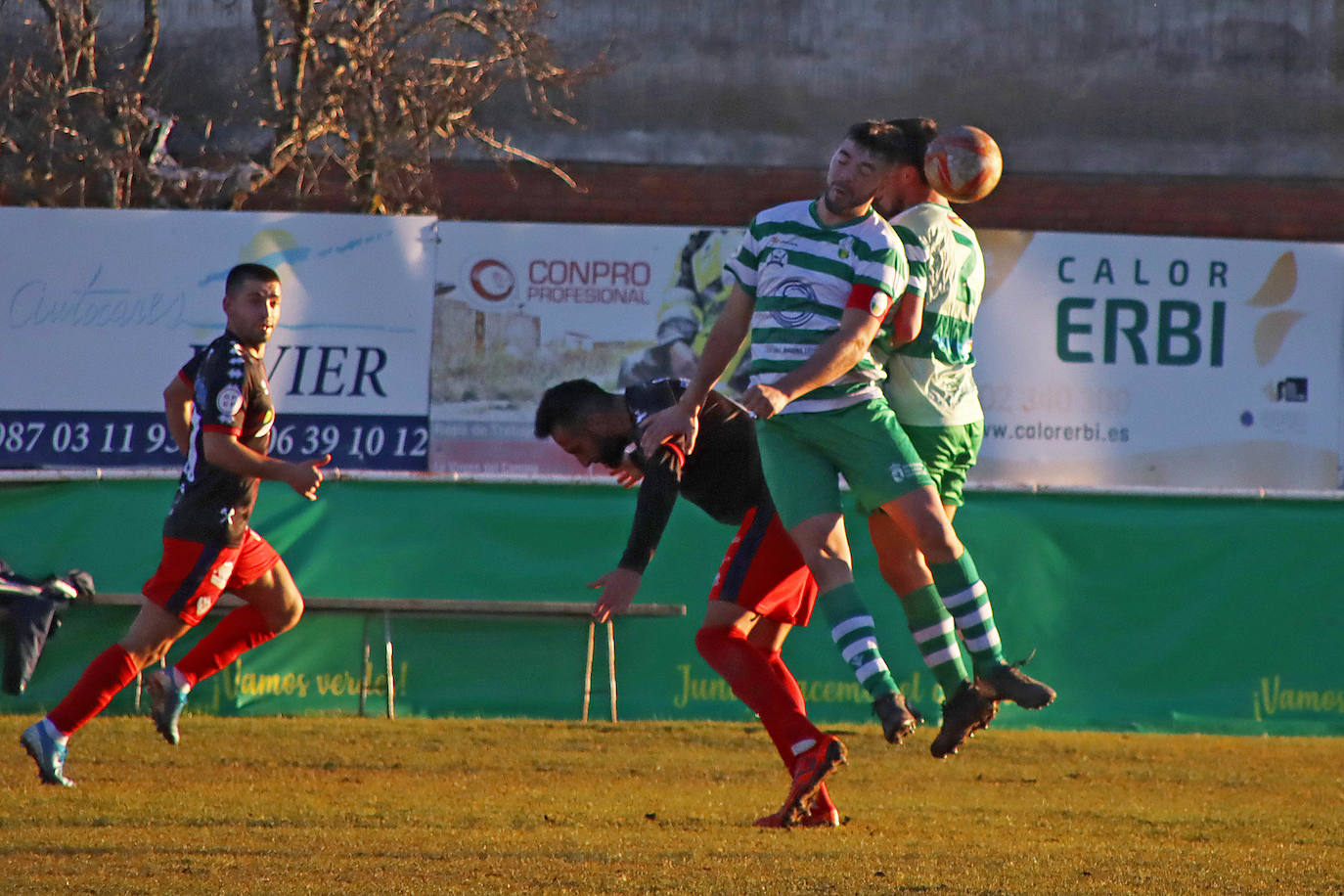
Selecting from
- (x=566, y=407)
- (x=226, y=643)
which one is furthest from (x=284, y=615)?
(x=566, y=407)

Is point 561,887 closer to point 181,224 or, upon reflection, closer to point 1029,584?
point 1029,584

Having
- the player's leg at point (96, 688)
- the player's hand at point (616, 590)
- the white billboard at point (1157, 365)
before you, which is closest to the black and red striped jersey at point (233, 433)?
the player's leg at point (96, 688)

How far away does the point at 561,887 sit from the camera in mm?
4977

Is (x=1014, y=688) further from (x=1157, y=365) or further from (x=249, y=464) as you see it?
(x=1157, y=365)

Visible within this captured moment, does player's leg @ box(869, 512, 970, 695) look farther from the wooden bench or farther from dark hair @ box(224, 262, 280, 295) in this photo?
the wooden bench

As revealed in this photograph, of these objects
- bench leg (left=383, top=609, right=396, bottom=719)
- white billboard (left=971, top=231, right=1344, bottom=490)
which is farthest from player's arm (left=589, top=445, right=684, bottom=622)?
white billboard (left=971, top=231, right=1344, bottom=490)

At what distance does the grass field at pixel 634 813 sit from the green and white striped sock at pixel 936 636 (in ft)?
1.98

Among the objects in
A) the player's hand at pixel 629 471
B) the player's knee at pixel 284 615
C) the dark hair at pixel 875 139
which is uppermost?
the dark hair at pixel 875 139

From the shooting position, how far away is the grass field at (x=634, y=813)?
5184 millimetres

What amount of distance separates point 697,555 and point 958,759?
1.85m

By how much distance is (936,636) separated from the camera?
541cm

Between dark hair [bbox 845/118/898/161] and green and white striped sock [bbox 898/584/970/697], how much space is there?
4.55 feet

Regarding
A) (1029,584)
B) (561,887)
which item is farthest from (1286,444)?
(561,887)

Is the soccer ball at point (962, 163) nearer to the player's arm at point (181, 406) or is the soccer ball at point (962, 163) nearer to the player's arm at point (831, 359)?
the player's arm at point (831, 359)
